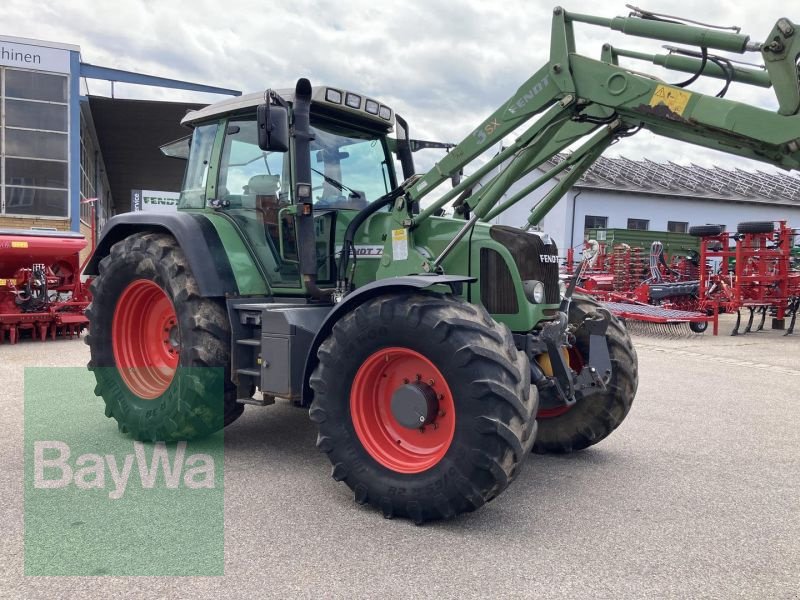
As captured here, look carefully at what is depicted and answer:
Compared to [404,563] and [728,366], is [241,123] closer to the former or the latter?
[404,563]

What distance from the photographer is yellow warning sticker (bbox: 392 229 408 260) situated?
435 cm

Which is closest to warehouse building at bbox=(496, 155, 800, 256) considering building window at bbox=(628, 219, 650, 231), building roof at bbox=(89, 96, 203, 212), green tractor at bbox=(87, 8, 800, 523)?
Result: building window at bbox=(628, 219, 650, 231)

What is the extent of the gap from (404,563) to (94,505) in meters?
1.76

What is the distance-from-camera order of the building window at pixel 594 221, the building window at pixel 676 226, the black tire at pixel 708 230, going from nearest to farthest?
the black tire at pixel 708 230
the building window at pixel 594 221
the building window at pixel 676 226

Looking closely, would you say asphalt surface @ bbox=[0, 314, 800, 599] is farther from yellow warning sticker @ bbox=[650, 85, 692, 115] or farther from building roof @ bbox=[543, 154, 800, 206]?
building roof @ bbox=[543, 154, 800, 206]

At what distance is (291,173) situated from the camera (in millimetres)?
4648

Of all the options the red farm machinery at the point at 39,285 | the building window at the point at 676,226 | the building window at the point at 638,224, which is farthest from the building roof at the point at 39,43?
the building window at the point at 676,226

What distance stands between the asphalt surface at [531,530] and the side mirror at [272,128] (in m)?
2.03

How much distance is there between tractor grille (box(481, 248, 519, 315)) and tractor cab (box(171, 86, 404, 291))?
1162 millimetres

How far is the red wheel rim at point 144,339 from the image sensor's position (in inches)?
205

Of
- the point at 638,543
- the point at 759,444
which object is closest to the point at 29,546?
the point at 638,543

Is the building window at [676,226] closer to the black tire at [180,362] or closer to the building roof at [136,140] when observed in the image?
the building roof at [136,140]

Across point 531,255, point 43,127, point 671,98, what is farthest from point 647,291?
point 43,127

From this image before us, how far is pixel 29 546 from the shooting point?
10.3 ft
